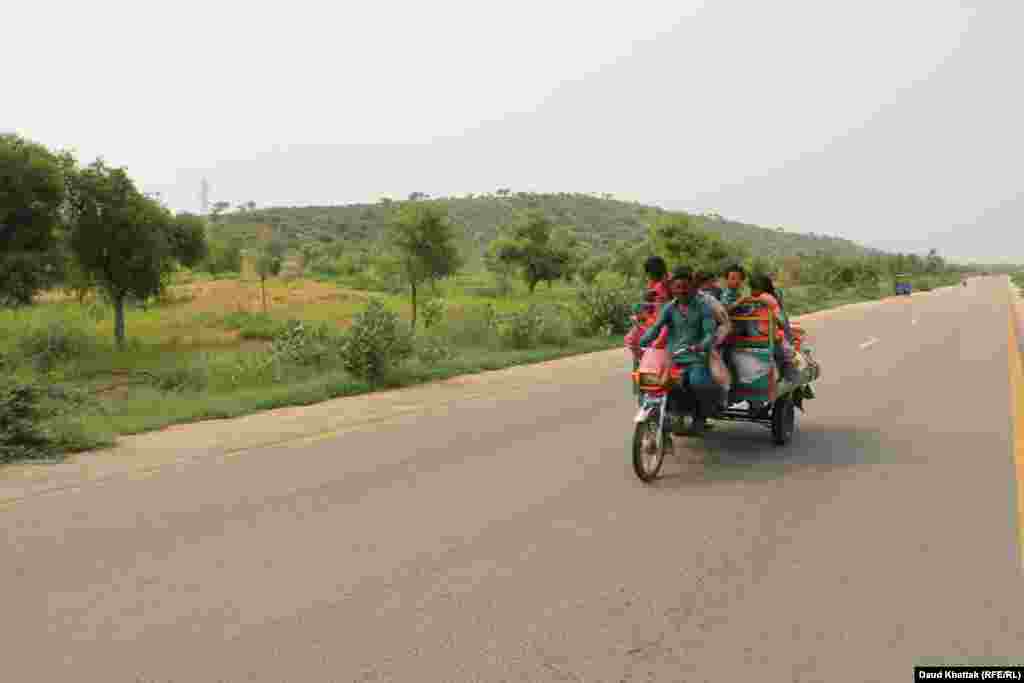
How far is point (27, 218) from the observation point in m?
25.2

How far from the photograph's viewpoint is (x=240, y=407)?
11.2 m

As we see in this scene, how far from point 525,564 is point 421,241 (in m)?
31.3

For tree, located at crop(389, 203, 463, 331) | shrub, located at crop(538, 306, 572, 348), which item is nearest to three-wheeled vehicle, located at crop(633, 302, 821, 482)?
shrub, located at crop(538, 306, 572, 348)

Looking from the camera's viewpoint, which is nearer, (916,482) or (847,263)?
(916,482)

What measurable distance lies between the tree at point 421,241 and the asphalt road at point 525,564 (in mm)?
27042

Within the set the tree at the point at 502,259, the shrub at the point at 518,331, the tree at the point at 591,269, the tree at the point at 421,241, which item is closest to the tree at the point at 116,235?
the tree at the point at 421,241

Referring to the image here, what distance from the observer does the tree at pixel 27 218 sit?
24.0m

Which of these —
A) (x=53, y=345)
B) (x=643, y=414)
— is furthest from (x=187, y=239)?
(x=643, y=414)

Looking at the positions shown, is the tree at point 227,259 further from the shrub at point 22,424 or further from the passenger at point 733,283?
the passenger at point 733,283

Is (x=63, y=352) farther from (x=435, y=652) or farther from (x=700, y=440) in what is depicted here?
(x=435, y=652)

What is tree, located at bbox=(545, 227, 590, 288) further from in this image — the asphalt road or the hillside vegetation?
the asphalt road

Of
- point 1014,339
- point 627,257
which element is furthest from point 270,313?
point 627,257

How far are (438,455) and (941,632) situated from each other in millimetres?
5090

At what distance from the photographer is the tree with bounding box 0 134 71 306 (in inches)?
945
